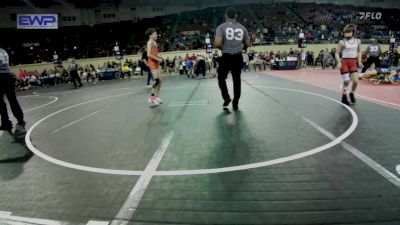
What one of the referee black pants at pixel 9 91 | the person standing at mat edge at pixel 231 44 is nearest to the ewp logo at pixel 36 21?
the referee black pants at pixel 9 91

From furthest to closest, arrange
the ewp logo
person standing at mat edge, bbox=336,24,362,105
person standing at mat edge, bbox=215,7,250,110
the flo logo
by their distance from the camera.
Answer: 1. the flo logo
2. the ewp logo
3. person standing at mat edge, bbox=336,24,362,105
4. person standing at mat edge, bbox=215,7,250,110

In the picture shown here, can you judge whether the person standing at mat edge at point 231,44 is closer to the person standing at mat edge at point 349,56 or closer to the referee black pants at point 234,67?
the referee black pants at point 234,67

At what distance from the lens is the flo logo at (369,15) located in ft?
97.4

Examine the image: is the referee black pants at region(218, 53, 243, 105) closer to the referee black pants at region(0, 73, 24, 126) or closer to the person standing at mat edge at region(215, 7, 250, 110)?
the person standing at mat edge at region(215, 7, 250, 110)

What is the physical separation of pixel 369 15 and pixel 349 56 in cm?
2771

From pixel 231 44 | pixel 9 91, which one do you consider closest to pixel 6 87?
pixel 9 91

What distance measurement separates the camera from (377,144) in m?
3.67

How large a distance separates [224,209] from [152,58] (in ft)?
18.1

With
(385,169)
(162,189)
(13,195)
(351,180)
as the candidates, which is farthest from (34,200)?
(385,169)

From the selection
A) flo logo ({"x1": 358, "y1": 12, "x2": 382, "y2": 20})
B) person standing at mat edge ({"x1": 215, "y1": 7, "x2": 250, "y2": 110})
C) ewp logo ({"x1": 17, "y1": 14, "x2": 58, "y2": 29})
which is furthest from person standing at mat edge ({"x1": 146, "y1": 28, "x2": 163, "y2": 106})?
flo logo ({"x1": 358, "y1": 12, "x2": 382, "y2": 20})

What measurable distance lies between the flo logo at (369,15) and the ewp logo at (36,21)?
2632 centimetres

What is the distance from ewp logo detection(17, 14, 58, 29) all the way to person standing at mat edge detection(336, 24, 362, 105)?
72.1 ft

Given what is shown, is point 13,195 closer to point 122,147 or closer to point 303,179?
point 122,147

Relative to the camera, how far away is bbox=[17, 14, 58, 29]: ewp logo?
74.2 feet
